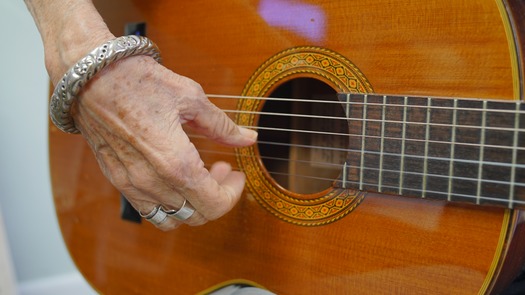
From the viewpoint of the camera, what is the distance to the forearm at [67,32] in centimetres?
58

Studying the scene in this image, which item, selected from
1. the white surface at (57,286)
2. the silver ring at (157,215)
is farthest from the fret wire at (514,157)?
the white surface at (57,286)

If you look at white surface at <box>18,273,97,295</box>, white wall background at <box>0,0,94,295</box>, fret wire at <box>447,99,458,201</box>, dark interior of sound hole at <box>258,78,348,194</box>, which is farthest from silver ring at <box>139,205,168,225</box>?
white surface at <box>18,273,97,295</box>

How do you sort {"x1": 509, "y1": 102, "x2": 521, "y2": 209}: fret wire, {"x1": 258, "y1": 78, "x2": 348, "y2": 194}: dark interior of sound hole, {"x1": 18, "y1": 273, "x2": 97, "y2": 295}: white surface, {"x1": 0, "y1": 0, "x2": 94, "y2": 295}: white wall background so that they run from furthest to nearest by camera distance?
1. {"x1": 18, "y1": 273, "x2": 97, "y2": 295}: white surface
2. {"x1": 0, "y1": 0, "x2": 94, "y2": 295}: white wall background
3. {"x1": 258, "y1": 78, "x2": 348, "y2": 194}: dark interior of sound hole
4. {"x1": 509, "y1": 102, "x2": 521, "y2": 209}: fret wire

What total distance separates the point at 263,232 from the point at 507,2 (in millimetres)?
465

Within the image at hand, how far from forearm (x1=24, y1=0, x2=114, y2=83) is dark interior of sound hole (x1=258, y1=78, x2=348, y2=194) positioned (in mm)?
336

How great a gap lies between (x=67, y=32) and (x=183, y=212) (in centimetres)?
30

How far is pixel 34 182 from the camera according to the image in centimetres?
139

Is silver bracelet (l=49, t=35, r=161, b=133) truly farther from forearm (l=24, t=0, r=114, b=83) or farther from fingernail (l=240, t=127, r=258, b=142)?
fingernail (l=240, t=127, r=258, b=142)

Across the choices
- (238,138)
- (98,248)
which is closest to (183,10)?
(238,138)

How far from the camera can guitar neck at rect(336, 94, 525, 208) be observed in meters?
0.50

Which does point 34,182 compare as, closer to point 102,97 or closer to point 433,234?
point 102,97

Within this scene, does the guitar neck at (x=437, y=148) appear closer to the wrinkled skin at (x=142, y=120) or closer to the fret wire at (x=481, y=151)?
the fret wire at (x=481, y=151)

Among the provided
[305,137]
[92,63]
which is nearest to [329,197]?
[305,137]

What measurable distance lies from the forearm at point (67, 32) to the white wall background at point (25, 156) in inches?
30.0
